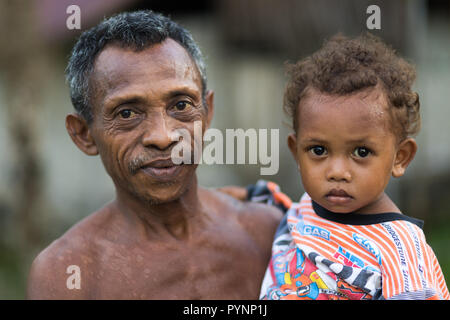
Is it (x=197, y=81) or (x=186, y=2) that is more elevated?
(x=186, y=2)

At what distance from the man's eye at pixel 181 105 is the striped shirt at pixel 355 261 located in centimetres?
82

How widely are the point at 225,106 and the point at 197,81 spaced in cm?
703

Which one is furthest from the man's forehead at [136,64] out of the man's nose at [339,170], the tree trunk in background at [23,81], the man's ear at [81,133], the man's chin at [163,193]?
the tree trunk in background at [23,81]

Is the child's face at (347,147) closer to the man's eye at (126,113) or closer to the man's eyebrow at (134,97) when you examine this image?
the man's eyebrow at (134,97)

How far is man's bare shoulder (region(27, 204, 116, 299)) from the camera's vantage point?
8.82 feet

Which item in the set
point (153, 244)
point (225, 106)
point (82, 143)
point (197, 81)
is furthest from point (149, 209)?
point (225, 106)

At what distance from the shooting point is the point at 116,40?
8.95 ft

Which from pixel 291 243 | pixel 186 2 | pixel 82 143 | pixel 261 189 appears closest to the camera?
pixel 291 243

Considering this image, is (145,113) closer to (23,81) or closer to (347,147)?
(347,147)

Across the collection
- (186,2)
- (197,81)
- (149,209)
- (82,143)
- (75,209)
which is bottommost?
(75,209)

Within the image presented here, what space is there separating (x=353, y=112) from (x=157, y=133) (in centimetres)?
91

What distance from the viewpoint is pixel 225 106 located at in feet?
32.4

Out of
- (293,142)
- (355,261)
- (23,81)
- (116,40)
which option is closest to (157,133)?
(116,40)
